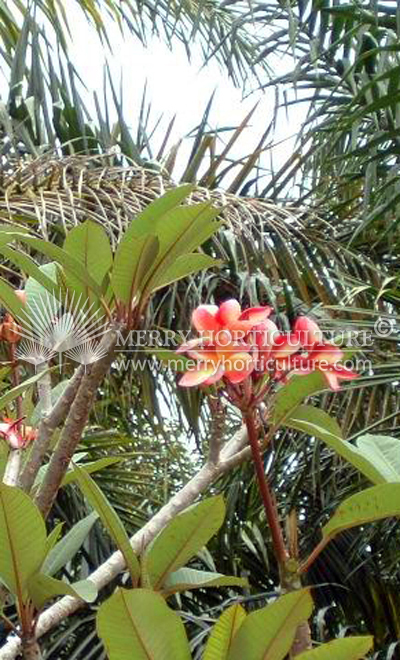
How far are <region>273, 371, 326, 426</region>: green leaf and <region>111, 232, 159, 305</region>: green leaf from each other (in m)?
0.12

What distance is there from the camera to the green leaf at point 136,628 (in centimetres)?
53

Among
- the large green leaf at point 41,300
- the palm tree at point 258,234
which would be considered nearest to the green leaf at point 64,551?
the large green leaf at point 41,300

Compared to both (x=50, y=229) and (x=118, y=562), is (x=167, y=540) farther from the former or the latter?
(x=50, y=229)

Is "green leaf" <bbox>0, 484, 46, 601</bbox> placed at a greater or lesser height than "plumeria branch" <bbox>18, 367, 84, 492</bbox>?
lesser

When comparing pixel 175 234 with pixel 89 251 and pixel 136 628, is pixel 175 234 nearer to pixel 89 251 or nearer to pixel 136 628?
pixel 89 251

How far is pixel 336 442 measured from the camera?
668 millimetres

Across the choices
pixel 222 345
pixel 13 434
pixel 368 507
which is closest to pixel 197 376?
pixel 222 345

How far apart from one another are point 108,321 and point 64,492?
1.43 m

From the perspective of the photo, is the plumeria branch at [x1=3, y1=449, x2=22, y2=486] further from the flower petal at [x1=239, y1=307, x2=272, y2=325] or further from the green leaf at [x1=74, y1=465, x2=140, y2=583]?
the flower petal at [x1=239, y1=307, x2=272, y2=325]

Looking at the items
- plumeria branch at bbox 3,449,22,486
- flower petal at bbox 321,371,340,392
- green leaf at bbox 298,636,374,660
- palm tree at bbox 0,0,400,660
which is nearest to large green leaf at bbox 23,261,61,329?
plumeria branch at bbox 3,449,22,486

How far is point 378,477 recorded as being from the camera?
0.68 m

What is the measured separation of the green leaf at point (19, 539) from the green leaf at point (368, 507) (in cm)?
18

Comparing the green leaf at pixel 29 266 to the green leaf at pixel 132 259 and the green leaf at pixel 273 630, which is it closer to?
the green leaf at pixel 132 259

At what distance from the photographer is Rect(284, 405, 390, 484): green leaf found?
2.19 feet
